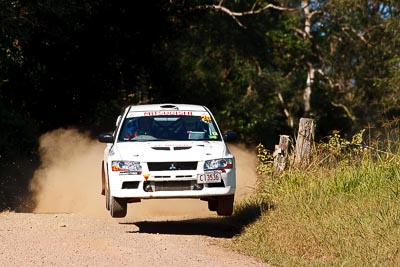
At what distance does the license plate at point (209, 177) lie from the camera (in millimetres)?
12711

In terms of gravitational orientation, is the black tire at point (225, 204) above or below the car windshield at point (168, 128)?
below

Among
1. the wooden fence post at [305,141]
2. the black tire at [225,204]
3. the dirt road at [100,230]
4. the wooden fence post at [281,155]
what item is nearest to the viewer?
the dirt road at [100,230]

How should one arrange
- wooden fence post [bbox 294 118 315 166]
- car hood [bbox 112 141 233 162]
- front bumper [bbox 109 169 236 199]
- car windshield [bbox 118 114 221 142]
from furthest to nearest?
wooden fence post [bbox 294 118 315 166] → car windshield [bbox 118 114 221 142] → car hood [bbox 112 141 233 162] → front bumper [bbox 109 169 236 199]

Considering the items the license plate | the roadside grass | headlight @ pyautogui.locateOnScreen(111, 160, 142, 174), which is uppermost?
headlight @ pyautogui.locateOnScreen(111, 160, 142, 174)

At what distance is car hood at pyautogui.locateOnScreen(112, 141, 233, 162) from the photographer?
42.0ft

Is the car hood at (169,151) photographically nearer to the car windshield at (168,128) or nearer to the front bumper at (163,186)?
the front bumper at (163,186)

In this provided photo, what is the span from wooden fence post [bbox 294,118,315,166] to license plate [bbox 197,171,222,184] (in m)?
2.58

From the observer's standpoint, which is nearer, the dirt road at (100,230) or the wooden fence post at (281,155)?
the dirt road at (100,230)

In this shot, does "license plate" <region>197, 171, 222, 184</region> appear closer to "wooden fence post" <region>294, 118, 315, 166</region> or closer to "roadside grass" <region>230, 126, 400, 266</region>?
"roadside grass" <region>230, 126, 400, 266</region>

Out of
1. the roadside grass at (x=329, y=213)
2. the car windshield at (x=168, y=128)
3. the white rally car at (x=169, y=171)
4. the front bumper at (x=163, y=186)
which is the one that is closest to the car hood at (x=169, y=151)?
the white rally car at (x=169, y=171)

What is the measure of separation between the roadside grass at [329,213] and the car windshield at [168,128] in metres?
1.37

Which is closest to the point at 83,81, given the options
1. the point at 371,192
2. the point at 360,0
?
the point at 360,0

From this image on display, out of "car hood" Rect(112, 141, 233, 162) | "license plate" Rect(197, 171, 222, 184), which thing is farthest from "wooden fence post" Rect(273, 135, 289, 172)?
"license plate" Rect(197, 171, 222, 184)

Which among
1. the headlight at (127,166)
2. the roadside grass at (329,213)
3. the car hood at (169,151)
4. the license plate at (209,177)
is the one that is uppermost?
the car hood at (169,151)
